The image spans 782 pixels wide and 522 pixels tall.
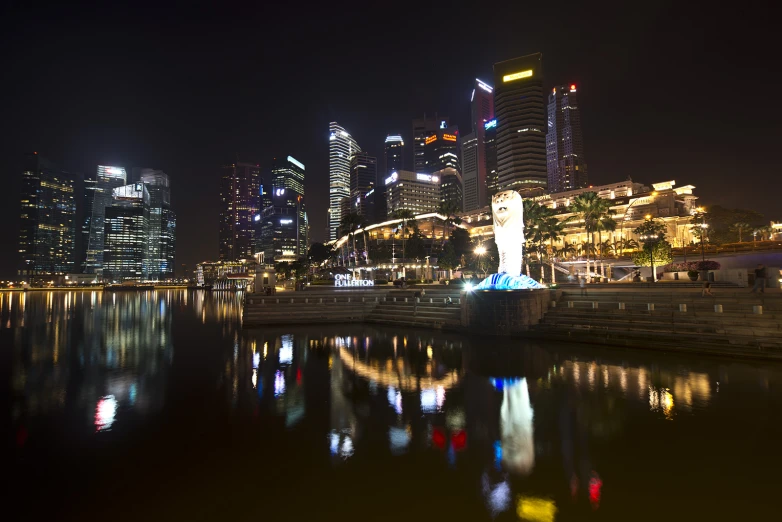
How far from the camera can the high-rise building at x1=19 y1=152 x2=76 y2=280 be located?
174125 mm

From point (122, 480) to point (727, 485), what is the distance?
33.8ft

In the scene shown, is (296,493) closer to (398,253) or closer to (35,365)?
(35,365)

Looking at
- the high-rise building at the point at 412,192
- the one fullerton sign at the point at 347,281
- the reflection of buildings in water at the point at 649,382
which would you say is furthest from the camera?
the high-rise building at the point at 412,192

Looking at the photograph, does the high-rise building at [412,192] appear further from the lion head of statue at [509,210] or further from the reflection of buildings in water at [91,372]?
the reflection of buildings in water at [91,372]

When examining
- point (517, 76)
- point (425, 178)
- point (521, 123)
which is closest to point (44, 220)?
point (425, 178)

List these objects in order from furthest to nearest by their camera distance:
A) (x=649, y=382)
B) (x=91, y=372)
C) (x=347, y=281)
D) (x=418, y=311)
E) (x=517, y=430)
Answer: (x=347, y=281)
(x=418, y=311)
(x=91, y=372)
(x=649, y=382)
(x=517, y=430)

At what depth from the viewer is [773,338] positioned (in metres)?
14.7

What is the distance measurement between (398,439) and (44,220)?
243 meters

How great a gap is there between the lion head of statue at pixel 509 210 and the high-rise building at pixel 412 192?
468 ft

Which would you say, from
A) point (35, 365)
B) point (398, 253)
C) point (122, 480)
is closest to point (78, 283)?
point (398, 253)

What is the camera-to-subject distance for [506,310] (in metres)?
21.4

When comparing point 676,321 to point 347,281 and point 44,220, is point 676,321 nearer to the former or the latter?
point 347,281

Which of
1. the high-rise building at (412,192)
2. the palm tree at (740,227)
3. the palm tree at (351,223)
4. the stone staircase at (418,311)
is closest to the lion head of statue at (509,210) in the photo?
the stone staircase at (418,311)

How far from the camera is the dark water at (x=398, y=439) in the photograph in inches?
221
